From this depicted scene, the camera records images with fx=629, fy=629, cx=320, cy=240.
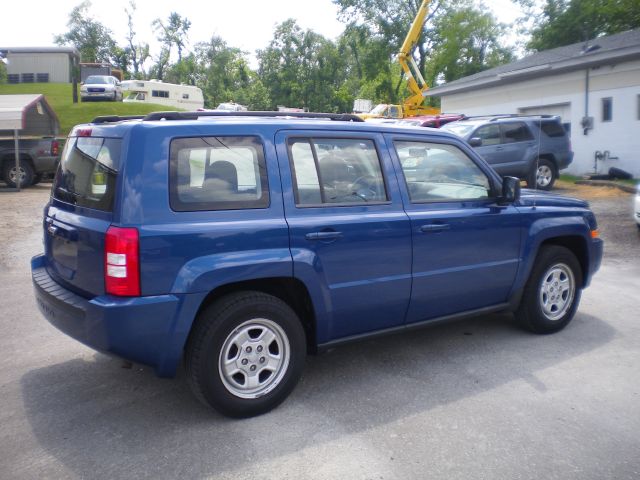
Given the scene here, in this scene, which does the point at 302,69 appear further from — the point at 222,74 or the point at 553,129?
the point at 553,129

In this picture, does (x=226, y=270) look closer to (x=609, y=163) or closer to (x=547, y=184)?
(x=547, y=184)

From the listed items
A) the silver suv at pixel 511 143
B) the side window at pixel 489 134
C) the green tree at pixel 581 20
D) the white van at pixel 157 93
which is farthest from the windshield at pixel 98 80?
the side window at pixel 489 134

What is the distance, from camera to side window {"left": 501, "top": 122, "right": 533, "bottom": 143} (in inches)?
563

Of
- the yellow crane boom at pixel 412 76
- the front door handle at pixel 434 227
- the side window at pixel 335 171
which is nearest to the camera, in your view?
the side window at pixel 335 171

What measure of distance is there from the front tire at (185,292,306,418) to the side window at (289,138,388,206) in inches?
29.8

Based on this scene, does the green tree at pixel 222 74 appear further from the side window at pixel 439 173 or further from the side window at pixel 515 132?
the side window at pixel 439 173

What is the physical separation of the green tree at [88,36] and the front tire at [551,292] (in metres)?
78.6

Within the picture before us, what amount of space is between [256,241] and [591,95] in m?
18.2

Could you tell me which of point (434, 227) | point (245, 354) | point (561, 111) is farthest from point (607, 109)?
point (245, 354)

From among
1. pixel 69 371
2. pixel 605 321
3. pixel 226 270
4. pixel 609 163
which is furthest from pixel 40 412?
pixel 609 163

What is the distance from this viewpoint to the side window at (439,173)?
4.67 m

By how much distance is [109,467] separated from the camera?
3320mm

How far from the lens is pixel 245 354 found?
3.88 m

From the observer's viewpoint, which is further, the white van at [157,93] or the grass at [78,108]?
the white van at [157,93]
